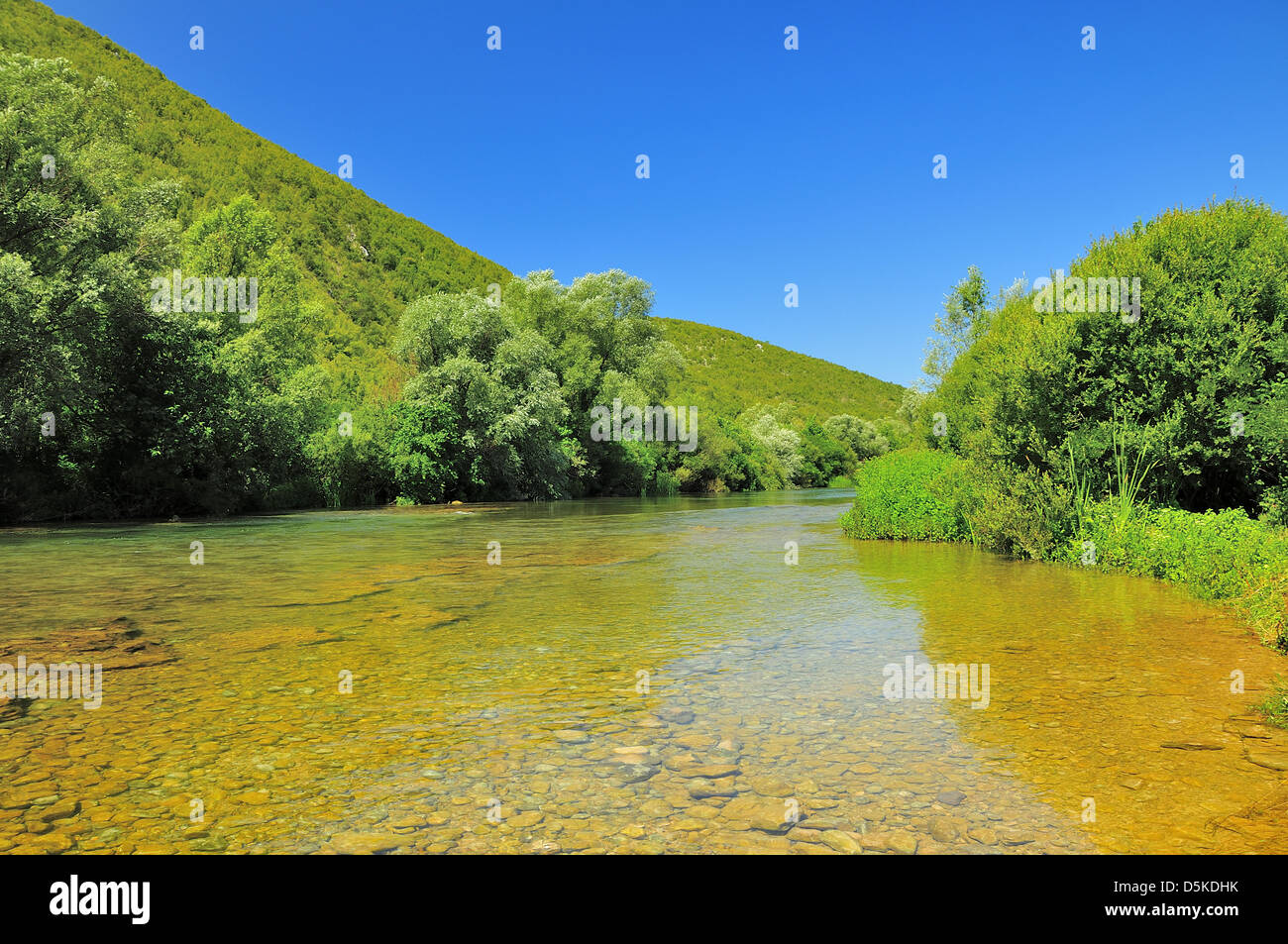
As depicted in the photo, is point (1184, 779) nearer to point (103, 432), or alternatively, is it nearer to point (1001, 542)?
point (1001, 542)

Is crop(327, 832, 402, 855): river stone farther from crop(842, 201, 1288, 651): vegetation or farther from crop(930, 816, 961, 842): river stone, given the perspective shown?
crop(842, 201, 1288, 651): vegetation

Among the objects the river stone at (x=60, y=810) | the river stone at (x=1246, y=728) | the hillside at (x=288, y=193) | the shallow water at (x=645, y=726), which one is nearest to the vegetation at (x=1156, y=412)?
the shallow water at (x=645, y=726)

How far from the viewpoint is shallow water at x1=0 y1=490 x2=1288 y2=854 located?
150 inches

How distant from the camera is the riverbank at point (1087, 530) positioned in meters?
9.55

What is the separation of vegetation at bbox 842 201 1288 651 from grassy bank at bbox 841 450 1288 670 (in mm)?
44

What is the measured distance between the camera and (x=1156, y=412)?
14859 mm

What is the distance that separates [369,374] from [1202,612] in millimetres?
49869

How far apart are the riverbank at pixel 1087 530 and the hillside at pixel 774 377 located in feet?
282

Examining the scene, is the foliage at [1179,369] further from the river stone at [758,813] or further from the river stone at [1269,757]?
the river stone at [758,813]

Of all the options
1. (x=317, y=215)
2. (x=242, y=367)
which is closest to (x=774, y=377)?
(x=317, y=215)

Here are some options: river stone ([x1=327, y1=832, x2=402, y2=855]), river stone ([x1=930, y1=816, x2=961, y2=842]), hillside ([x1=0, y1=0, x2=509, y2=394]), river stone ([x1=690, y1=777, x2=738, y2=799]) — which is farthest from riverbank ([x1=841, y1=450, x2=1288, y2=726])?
hillside ([x1=0, y1=0, x2=509, y2=394])

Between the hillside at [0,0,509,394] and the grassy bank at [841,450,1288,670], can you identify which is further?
the hillside at [0,0,509,394]

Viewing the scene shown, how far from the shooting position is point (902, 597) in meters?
11.6

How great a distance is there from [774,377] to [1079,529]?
118 meters
